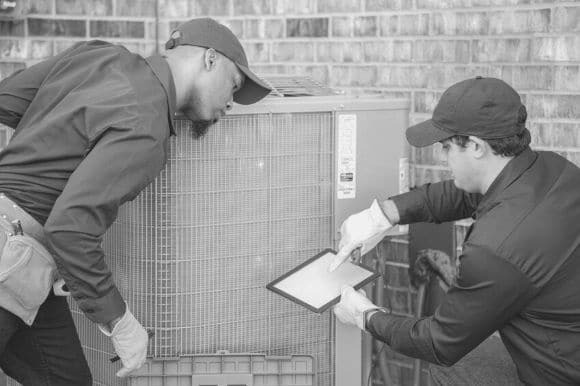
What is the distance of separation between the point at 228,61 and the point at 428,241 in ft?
5.34

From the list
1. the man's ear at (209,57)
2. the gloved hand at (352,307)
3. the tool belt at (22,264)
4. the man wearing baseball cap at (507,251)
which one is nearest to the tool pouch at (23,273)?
the tool belt at (22,264)

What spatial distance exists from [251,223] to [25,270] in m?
0.87

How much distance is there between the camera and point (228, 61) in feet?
10.1

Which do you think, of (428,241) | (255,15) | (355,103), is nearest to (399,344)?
(355,103)

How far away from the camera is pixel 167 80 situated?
2887 millimetres

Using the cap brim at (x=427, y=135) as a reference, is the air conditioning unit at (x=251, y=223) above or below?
below

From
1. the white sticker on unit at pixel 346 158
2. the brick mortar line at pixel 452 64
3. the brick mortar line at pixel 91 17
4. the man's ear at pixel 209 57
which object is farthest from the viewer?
the brick mortar line at pixel 91 17

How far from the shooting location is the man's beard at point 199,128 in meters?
3.22

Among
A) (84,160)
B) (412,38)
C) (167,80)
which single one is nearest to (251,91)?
(167,80)

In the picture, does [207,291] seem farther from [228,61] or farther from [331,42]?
[331,42]

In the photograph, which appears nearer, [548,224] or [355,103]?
[548,224]

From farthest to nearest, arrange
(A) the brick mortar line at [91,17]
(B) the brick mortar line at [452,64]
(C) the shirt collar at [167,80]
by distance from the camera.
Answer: (A) the brick mortar line at [91,17], (B) the brick mortar line at [452,64], (C) the shirt collar at [167,80]

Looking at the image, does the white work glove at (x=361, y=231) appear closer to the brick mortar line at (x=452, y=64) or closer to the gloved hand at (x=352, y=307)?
the gloved hand at (x=352, y=307)

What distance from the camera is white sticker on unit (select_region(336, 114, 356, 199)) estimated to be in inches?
135
